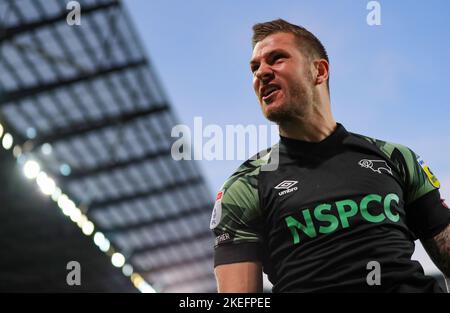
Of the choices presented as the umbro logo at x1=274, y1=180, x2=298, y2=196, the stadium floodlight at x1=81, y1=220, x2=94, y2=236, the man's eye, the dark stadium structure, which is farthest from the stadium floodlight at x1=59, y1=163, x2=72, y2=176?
Answer: the umbro logo at x1=274, y1=180, x2=298, y2=196

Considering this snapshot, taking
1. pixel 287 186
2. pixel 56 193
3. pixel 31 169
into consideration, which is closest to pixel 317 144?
pixel 287 186

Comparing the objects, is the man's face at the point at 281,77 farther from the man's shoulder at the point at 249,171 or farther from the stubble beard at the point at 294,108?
the man's shoulder at the point at 249,171

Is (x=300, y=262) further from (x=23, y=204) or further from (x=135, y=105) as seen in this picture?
(x=23, y=204)

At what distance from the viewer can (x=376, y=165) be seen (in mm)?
2564

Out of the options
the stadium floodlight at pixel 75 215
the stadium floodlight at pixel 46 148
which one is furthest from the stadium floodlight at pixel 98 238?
the stadium floodlight at pixel 46 148

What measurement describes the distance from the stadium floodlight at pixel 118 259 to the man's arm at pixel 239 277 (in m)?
26.3

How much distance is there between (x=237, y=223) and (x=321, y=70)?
2.77ft

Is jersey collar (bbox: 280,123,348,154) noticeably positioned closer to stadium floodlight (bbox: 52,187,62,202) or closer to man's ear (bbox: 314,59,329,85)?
man's ear (bbox: 314,59,329,85)

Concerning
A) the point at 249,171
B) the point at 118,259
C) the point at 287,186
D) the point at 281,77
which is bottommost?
the point at 287,186

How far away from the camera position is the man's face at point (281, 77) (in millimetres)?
2625

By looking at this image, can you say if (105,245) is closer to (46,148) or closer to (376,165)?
(46,148)

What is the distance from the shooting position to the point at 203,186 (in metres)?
25.4
